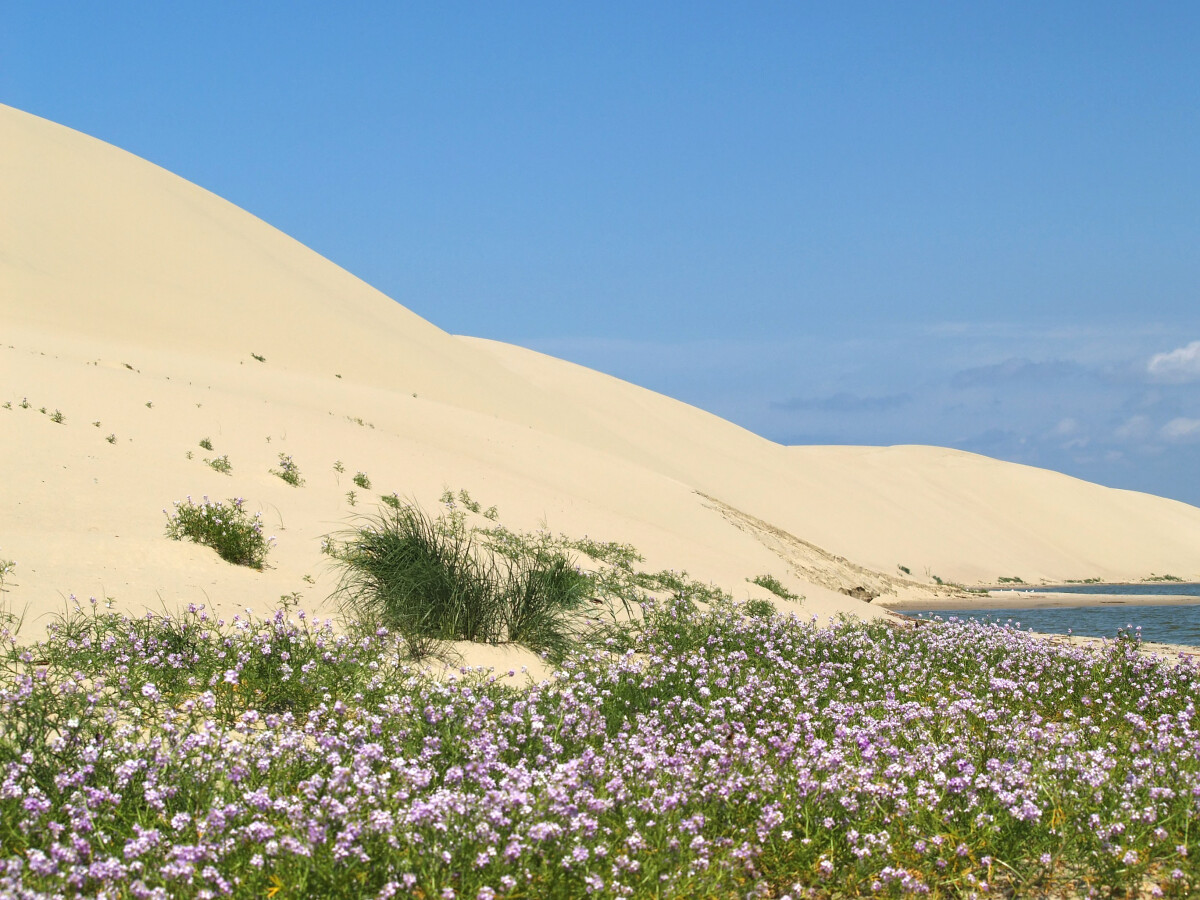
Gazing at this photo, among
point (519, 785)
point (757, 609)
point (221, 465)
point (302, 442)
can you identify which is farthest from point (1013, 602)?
point (519, 785)

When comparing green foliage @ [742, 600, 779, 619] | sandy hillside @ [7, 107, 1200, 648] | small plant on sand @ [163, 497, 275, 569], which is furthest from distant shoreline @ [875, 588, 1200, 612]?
small plant on sand @ [163, 497, 275, 569]

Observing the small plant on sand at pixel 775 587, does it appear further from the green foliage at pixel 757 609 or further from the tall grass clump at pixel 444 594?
the tall grass clump at pixel 444 594

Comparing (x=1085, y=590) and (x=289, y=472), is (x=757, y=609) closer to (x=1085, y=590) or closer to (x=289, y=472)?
(x=289, y=472)

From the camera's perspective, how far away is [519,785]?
4.62 m

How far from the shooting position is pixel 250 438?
16.3 metres

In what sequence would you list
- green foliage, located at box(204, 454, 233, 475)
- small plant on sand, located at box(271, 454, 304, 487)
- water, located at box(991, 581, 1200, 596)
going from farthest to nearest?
water, located at box(991, 581, 1200, 596), small plant on sand, located at box(271, 454, 304, 487), green foliage, located at box(204, 454, 233, 475)

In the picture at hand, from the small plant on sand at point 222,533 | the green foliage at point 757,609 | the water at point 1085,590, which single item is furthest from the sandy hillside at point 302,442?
the green foliage at point 757,609

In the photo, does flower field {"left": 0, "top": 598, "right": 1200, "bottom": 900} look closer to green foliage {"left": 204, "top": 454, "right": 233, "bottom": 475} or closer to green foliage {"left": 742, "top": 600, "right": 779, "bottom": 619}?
green foliage {"left": 742, "top": 600, "right": 779, "bottom": 619}

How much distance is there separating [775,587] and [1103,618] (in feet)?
39.4

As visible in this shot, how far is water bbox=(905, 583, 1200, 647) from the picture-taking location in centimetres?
1875

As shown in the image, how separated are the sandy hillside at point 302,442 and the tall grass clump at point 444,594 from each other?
2.43 feet

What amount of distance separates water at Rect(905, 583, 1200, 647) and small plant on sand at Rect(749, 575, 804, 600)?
2429mm

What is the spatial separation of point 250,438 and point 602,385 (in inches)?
1595

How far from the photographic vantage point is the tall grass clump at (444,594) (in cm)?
872
